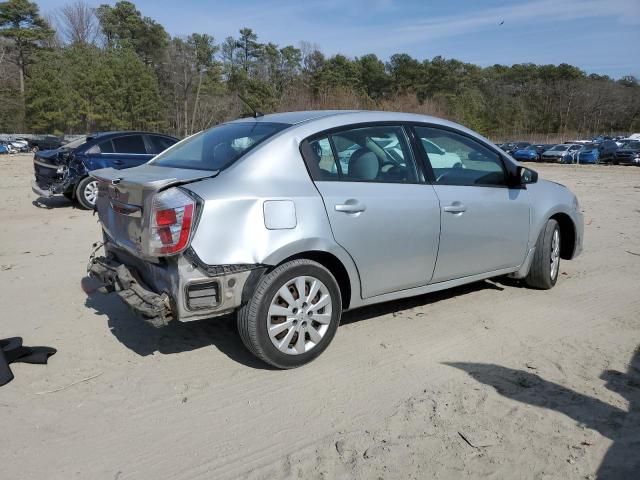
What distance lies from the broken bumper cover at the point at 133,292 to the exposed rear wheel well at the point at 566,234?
3870mm

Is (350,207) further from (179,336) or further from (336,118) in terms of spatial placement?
(179,336)

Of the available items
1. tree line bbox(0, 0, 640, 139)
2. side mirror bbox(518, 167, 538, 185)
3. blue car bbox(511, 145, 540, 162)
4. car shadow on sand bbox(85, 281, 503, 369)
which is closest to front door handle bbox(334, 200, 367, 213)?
car shadow on sand bbox(85, 281, 503, 369)

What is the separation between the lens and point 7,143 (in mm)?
41281

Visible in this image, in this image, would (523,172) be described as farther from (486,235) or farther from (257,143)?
(257,143)

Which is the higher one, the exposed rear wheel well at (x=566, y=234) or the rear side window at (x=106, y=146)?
the rear side window at (x=106, y=146)

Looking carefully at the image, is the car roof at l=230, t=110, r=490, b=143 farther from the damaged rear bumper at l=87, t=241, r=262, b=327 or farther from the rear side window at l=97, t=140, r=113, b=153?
the rear side window at l=97, t=140, r=113, b=153

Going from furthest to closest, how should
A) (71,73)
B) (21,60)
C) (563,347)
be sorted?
1. (21,60)
2. (71,73)
3. (563,347)

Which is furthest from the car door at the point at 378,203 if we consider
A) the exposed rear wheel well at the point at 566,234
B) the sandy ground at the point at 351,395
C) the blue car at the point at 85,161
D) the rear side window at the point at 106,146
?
the rear side window at the point at 106,146

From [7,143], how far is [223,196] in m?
44.9

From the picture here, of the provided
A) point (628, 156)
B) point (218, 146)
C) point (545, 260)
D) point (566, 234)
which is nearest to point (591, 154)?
point (628, 156)

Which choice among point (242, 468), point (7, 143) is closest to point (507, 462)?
point (242, 468)

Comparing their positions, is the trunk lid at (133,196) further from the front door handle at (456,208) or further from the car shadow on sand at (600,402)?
the car shadow on sand at (600,402)

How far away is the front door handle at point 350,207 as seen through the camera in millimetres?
3686

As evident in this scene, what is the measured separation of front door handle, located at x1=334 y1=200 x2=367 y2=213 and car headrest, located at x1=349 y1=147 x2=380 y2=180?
0.72 ft
